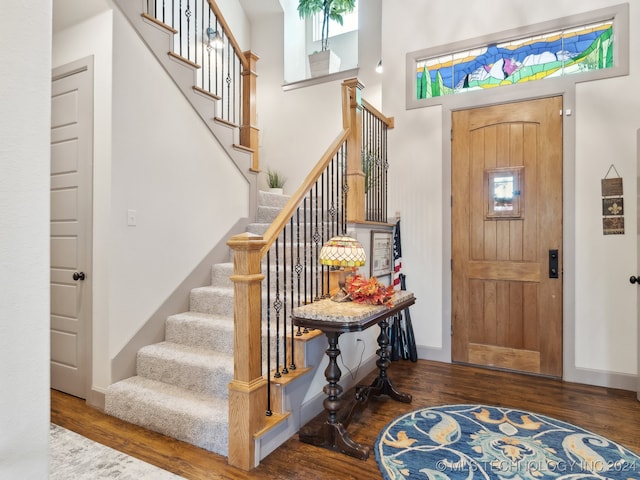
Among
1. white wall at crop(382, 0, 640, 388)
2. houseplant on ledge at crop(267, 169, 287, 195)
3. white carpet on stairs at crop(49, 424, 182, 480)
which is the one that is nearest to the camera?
white carpet on stairs at crop(49, 424, 182, 480)

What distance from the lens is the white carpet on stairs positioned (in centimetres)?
196

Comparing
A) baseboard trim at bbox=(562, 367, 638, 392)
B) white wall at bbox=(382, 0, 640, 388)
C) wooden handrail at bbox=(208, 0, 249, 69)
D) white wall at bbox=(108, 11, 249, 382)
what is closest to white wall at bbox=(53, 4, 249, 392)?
white wall at bbox=(108, 11, 249, 382)

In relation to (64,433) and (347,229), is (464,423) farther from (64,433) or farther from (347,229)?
(64,433)

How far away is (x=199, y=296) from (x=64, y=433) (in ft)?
4.18

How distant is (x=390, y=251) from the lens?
3.94m

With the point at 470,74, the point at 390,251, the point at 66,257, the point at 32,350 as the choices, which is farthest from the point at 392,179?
the point at 32,350

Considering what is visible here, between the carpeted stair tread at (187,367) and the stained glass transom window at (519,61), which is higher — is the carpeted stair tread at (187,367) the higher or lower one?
the lower one

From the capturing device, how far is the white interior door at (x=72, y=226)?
2812 mm

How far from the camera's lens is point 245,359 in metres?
2.07

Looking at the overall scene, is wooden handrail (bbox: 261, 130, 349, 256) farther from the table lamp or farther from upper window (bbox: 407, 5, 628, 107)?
upper window (bbox: 407, 5, 628, 107)

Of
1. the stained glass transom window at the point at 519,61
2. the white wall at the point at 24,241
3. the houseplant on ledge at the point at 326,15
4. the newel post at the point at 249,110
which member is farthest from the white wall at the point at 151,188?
the stained glass transom window at the point at 519,61

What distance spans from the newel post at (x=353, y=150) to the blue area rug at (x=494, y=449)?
165 centimetres

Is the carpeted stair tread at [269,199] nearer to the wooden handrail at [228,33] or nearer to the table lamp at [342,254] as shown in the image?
the wooden handrail at [228,33]

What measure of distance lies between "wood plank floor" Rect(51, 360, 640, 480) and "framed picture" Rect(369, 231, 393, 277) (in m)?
0.97
